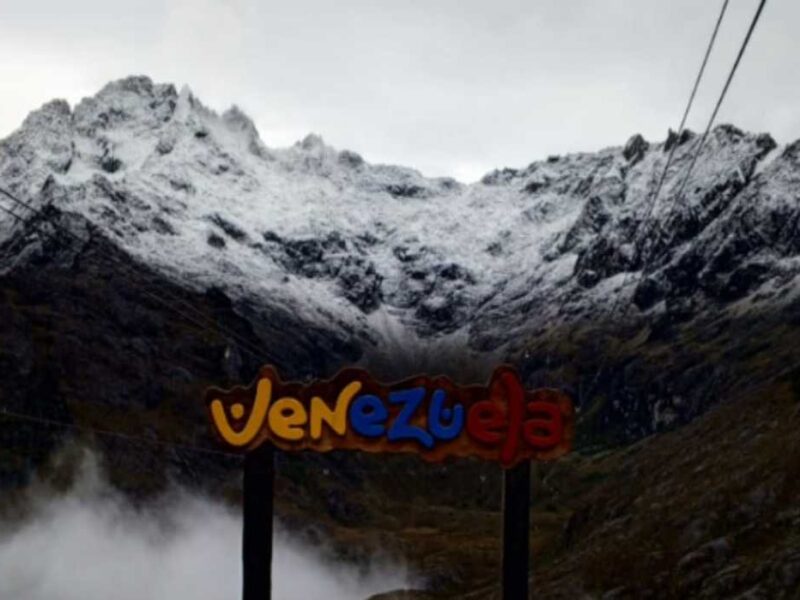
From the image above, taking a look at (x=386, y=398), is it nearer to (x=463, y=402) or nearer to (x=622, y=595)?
(x=463, y=402)

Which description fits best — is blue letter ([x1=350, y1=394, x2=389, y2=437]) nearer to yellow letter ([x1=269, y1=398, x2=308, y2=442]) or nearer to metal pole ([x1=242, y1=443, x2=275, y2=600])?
yellow letter ([x1=269, y1=398, x2=308, y2=442])

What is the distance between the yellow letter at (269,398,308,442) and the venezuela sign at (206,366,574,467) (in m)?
0.03

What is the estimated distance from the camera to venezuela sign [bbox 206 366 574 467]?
33469 millimetres

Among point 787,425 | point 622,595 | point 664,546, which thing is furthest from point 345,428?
point 787,425

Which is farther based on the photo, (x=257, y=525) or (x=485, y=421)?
(x=257, y=525)

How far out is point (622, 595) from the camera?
146 meters

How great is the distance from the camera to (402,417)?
34.2 m

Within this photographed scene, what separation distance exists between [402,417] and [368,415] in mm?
1143

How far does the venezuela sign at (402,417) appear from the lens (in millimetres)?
33469

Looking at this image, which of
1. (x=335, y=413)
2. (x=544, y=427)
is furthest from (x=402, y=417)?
(x=544, y=427)

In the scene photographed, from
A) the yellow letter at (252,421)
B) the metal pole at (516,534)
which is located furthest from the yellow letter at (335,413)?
the metal pole at (516,534)

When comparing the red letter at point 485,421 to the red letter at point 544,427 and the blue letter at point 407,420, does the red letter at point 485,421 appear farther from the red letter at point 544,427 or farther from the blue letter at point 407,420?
the blue letter at point 407,420

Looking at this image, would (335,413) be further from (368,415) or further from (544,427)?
(544,427)

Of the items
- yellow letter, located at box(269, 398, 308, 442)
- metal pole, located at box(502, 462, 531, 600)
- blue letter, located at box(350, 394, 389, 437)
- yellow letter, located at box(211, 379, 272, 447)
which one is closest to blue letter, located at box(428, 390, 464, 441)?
blue letter, located at box(350, 394, 389, 437)
